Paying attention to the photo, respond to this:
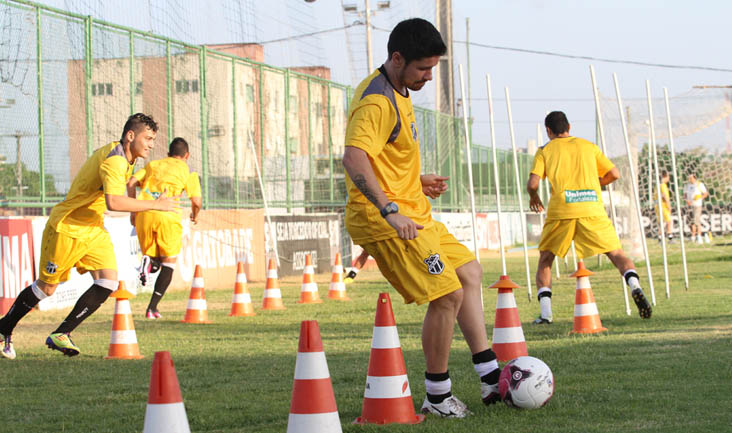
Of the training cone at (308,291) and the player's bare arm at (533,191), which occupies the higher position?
the player's bare arm at (533,191)

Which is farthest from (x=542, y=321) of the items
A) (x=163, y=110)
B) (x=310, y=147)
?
(x=310, y=147)

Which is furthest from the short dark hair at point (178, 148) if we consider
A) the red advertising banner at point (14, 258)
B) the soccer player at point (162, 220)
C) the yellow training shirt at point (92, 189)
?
the yellow training shirt at point (92, 189)

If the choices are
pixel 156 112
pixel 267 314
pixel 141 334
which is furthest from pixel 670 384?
pixel 156 112

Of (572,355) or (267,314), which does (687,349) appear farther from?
(267,314)

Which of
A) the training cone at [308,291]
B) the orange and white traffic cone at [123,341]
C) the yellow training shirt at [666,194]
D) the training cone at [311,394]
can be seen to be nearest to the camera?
the training cone at [311,394]

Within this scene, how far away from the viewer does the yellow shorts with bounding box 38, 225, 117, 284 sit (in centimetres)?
813

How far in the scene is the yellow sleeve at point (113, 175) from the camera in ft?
25.7

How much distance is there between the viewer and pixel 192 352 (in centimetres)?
832

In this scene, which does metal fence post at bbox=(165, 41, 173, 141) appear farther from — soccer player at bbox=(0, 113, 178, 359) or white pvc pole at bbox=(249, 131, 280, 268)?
soccer player at bbox=(0, 113, 178, 359)

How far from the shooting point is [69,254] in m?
8.15

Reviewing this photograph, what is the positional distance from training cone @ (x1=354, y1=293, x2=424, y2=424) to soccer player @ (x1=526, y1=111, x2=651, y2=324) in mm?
4675

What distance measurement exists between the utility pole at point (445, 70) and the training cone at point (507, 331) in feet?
88.0

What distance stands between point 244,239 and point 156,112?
134 inches

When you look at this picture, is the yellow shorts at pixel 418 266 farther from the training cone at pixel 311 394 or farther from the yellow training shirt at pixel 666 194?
the yellow training shirt at pixel 666 194
